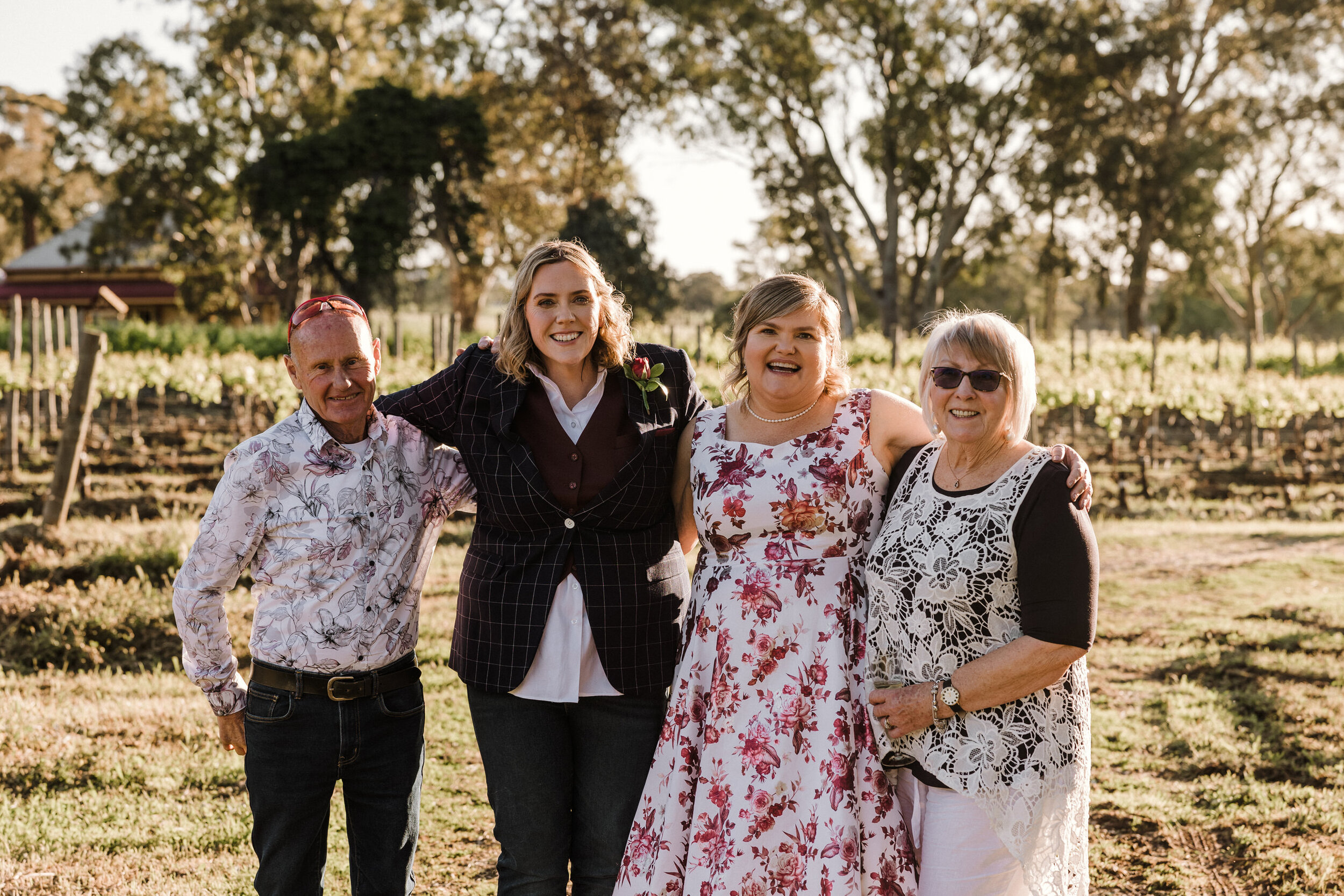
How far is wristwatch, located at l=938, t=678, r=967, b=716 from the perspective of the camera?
2.37 meters

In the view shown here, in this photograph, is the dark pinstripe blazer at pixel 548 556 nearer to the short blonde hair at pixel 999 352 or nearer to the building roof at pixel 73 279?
the short blonde hair at pixel 999 352

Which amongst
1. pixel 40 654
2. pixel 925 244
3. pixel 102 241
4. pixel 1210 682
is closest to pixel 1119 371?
pixel 1210 682

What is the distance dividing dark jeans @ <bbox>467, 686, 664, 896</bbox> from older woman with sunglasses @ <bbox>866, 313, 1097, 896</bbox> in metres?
0.70

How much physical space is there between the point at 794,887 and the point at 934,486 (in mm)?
1051

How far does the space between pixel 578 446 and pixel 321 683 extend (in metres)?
0.90

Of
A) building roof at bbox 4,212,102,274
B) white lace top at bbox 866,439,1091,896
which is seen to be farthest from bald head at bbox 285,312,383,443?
building roof at bbox 4,212,102,274

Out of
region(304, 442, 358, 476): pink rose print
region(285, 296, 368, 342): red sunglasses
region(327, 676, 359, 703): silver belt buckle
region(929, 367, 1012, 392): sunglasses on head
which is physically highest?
region(285, 296, 368, 342): red sunglasses

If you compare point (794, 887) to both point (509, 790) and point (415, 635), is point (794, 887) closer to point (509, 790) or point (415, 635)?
point (509, 790)

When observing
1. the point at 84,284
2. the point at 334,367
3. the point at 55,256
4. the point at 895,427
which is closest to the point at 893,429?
the point at 895,427

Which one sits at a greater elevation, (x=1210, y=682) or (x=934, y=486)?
(x=934, y=486)

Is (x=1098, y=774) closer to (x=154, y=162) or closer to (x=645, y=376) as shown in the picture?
(x=645, y=376)

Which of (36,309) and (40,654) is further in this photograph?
(36,309)

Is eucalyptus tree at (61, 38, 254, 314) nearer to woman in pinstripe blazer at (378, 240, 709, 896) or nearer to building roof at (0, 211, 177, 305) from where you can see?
building roof at (0, 211, 177, 305)

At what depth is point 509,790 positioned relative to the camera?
276 centimetres
